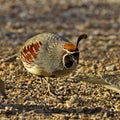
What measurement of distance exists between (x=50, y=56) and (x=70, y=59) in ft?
1.17

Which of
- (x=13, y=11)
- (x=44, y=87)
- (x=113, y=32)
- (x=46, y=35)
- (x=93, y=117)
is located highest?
(x=13, y=11)

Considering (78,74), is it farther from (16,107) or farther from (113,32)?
(113,32)

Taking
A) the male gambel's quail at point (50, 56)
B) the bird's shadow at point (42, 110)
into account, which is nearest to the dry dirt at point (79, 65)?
the bird's shadow at point (42, 110)

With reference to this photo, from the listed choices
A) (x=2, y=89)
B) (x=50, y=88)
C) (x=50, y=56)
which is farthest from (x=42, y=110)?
(x=50, y=56)

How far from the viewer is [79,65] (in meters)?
9.00

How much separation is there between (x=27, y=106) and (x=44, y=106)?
0.21 metres

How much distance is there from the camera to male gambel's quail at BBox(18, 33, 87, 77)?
7.20 m

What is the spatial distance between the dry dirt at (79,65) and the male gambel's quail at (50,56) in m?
0.31

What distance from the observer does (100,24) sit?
1377cm

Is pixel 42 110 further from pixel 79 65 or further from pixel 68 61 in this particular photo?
pixel 79 65

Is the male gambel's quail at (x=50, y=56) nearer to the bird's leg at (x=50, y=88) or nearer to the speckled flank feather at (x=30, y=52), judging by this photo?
the speckled flank feather at (x=30, y=52)

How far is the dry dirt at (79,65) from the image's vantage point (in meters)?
6.80

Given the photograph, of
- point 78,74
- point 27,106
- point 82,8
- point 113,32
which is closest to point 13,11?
point 82,8

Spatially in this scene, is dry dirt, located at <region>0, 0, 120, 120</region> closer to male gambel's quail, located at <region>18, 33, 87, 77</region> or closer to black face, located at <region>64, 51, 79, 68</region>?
male gambel's quail, located at <region>18, 33, 87, 77</region>
